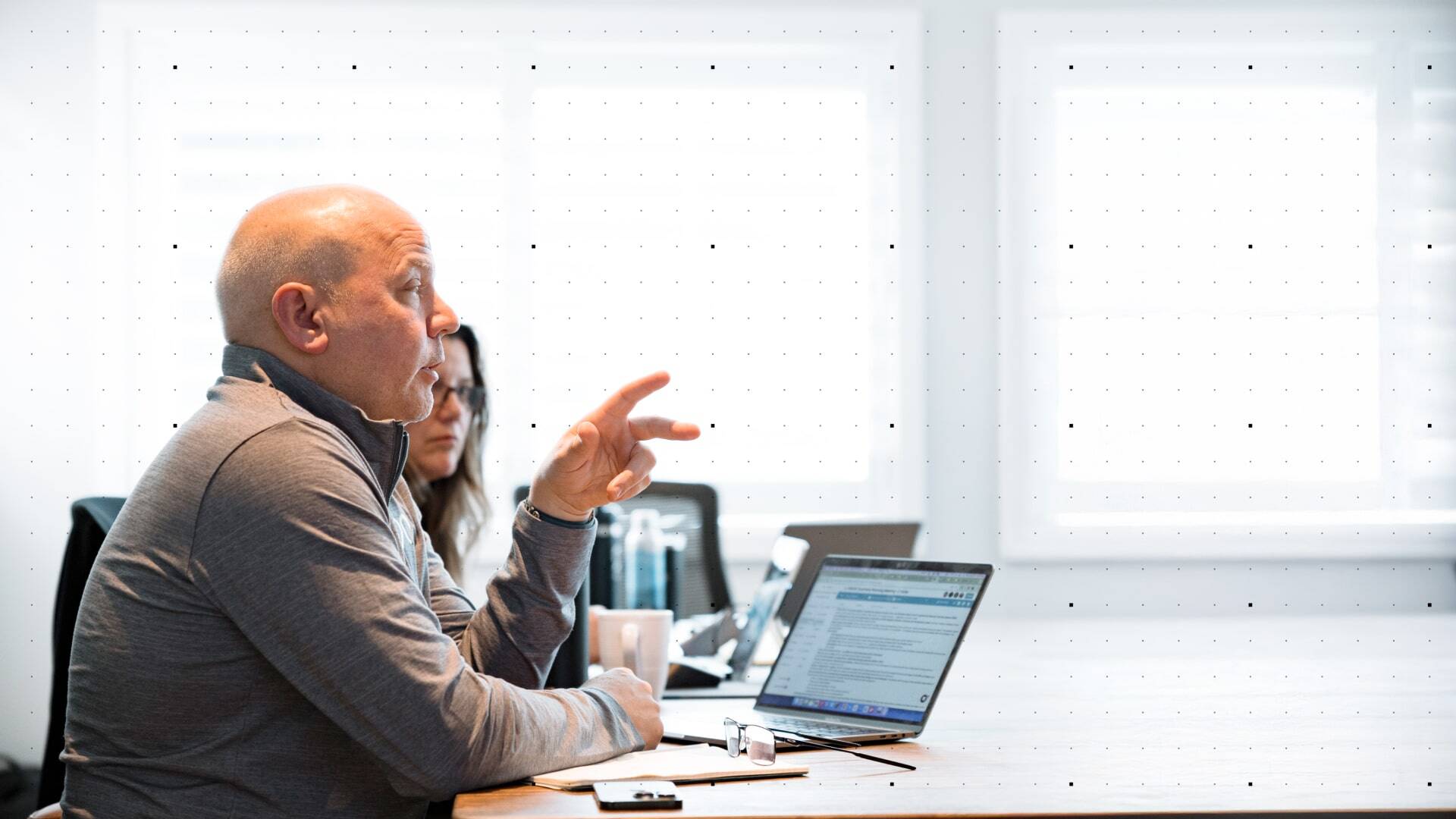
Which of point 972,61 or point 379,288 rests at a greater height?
point 972,61

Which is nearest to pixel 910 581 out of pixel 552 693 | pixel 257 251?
pixel 552 693

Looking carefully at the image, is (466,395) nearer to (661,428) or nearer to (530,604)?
(530,604)

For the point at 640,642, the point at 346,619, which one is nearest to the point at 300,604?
the point at 346,619

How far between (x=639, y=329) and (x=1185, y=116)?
5.42 feet

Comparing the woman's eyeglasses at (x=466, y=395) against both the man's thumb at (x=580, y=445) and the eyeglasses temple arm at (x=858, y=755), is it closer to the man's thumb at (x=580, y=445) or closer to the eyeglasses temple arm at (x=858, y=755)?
the man's thumb at (x=580, y=445)

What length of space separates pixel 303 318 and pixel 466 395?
1.34m

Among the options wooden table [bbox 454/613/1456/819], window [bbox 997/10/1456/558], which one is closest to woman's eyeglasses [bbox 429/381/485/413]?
wooden table [bbox 454/613/1456/819]

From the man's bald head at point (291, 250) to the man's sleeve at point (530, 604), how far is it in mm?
349

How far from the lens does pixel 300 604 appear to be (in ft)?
3.42

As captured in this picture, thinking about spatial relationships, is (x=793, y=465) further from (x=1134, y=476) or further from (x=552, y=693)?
(x=552, y=693)

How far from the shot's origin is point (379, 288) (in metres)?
1.23

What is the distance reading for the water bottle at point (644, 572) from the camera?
2527 millimetres

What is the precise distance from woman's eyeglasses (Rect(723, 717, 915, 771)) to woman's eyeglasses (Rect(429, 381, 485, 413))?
135 cm

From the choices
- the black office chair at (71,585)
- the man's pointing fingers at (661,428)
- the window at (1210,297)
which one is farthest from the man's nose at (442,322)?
the window at (1210,297)
